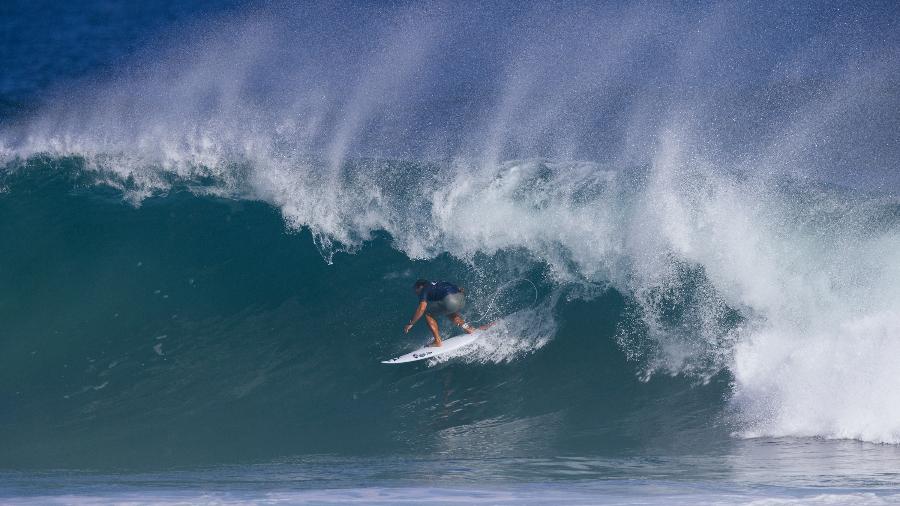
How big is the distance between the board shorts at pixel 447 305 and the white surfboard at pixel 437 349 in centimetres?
34

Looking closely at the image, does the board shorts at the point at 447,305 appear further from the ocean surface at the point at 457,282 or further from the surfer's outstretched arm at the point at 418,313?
the ocean surface at the point at 457,282

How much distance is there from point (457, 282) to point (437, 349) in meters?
1.43

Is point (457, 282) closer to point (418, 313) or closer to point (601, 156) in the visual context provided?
point (418, 313)

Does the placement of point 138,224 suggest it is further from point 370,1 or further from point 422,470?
point 370,1

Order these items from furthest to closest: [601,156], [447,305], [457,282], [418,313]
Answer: [601,156], [457,282], [447,305], [418,313]

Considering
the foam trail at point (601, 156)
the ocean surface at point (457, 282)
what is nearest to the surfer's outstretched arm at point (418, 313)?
the ocean surface at point (457, 282)

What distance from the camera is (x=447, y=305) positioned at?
1034 cm

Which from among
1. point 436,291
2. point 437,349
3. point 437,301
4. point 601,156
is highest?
point 601,156

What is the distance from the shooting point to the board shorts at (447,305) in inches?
407

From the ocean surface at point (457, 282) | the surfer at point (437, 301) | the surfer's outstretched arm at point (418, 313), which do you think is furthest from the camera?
the surfer at point (437, 301)

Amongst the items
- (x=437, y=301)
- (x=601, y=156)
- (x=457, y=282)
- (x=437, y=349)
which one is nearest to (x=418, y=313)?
(x=437, y=301)

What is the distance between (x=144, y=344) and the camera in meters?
10.8

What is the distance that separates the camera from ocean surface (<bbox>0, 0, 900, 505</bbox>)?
8.12 m

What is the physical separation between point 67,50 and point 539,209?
14591 millimetres
